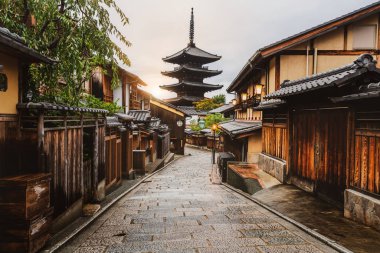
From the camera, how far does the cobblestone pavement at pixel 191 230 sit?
6383 millimetres

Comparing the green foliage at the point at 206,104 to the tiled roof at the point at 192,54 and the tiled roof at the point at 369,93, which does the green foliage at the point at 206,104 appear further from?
the tiled roof at the point at 369,93

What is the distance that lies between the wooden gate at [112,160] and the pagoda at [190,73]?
45454mm

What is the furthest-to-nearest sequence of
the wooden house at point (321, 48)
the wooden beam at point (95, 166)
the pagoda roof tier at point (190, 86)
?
1. the pagoda roof tier at point (190, 86)
2. the wooden house at point (321, 48)
3. the wooden beam at point (95, 166)

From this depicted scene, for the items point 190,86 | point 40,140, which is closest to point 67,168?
point 40,140

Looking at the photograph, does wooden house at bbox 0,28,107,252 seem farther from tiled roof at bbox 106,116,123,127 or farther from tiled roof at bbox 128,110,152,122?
tiled roof at bbox 128,110,152,122

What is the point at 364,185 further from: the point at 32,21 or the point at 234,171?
the point at 32,21

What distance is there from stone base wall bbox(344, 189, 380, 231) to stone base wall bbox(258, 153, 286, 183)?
190 inches

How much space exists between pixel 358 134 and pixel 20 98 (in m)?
8.75

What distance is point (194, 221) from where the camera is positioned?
8406 mm

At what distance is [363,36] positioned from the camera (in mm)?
16609

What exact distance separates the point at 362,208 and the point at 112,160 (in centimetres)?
1033

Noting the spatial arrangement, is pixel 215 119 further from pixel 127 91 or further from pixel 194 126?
pixel 127 91

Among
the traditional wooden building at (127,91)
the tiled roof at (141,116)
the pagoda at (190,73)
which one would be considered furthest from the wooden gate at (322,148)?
the pagoda at (190,73)

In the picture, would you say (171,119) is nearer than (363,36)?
No
